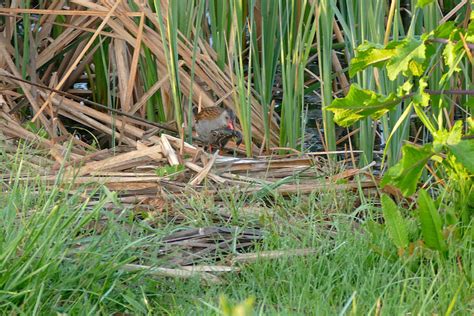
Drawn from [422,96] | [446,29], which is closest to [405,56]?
[422,96]

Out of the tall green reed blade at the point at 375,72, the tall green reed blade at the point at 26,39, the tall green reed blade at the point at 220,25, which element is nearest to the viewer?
the tall green reed blade at the point at 375,72

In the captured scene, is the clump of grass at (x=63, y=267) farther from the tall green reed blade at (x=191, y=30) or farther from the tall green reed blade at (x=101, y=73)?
the tall green reed blade at (x=101, y=73)

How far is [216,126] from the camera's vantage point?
4.57 metres

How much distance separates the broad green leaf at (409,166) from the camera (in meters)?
2.98

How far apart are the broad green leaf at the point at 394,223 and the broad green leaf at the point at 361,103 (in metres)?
0.29

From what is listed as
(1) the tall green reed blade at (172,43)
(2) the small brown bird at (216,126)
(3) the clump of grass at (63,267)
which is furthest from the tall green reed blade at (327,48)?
(3) the clump of grass at (63,267)

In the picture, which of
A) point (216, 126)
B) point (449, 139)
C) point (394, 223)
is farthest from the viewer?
point (216, 126)

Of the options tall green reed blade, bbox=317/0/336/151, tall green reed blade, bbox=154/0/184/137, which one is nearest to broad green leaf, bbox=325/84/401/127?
tall green reed blade, bbox=317/0/336/151

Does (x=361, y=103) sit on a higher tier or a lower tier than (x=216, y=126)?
higher

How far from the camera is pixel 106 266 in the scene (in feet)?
9.22

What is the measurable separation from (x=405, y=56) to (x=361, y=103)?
0.22 metres

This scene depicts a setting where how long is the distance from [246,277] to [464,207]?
821 millimetres

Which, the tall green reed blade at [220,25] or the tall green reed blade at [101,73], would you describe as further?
the tall green reed blade at [101,73]

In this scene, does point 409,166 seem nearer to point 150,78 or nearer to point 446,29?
point 446,29
